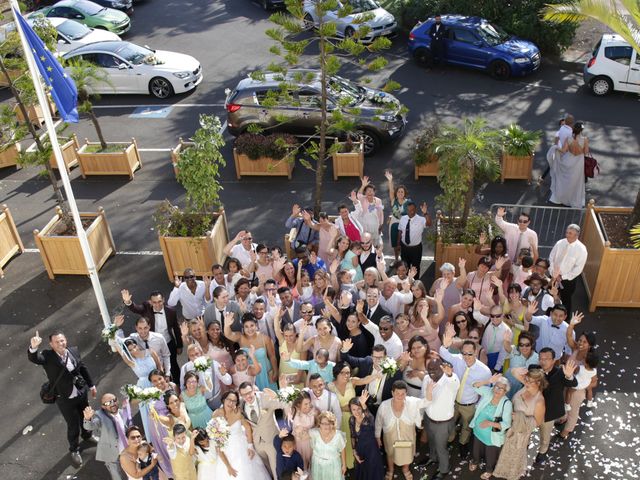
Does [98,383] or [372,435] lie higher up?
[372,435]

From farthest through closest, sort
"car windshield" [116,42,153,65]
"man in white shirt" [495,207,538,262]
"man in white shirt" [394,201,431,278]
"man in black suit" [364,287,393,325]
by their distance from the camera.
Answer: "car windshield" [116,42,153,65]
"man in white shirt" [394,201,431,278]
"man in white shirt" [495,207,538,262]
"man in black suit" [364,287,393,325]

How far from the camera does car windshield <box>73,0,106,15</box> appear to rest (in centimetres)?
2309

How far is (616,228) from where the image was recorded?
11188 millimetres

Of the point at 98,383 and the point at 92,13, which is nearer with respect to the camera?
the point at 98,383

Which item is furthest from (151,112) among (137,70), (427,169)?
(427,169)

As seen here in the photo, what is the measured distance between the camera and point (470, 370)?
766 cm

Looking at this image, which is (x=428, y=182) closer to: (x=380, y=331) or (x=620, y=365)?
(x=620, y=365)

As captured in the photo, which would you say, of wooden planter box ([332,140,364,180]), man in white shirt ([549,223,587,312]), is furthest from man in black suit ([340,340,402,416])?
wooden planter box ([332,140,364,180])

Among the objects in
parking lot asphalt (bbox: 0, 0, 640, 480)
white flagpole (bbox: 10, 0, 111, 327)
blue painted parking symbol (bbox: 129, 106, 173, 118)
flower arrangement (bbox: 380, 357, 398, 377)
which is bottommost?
parking lot asphalt (bbox: 0, 0, 640, 480)

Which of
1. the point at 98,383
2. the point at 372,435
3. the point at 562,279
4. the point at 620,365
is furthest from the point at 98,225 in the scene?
the point at 620,365

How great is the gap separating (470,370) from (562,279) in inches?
127

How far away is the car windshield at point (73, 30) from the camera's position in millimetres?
20750

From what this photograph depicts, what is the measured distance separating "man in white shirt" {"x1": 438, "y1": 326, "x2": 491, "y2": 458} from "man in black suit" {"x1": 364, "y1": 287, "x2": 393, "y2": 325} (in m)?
1.00

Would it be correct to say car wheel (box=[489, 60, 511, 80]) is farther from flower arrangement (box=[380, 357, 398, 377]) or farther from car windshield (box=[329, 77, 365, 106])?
flower arrangement (box=[380, 357, 398, 377])
